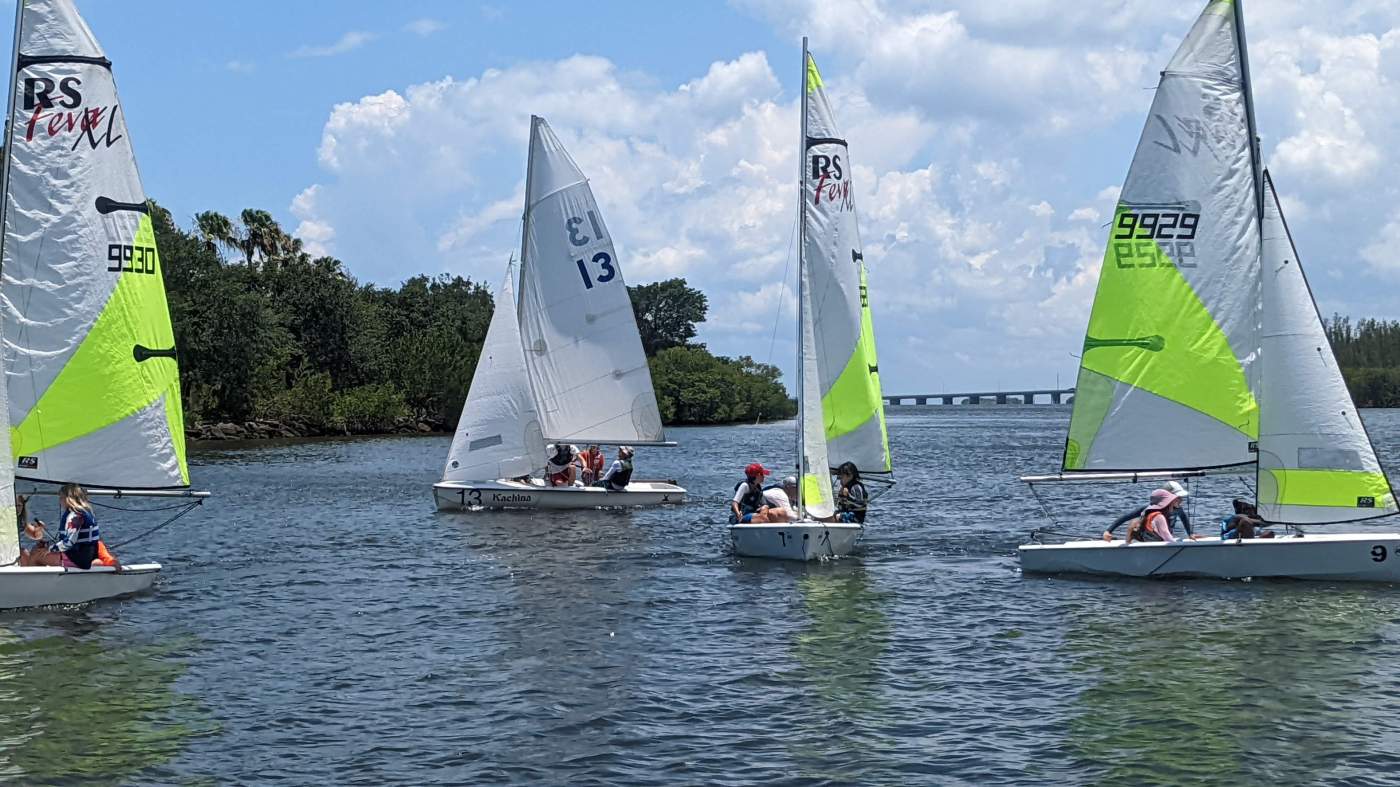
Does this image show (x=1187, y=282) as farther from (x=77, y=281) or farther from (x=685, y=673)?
(x=77, y=281)

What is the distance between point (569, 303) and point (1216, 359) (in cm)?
1903

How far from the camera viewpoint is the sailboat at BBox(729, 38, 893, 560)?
25250mm

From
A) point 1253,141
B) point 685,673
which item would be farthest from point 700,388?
point 685,673

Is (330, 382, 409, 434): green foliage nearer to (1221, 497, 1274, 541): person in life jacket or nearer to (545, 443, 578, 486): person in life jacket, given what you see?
(545, 443, 578, 486): person in life jacket

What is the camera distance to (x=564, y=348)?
38.4 m

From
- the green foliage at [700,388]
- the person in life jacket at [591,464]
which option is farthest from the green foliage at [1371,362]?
the person in life jacket at [591,464]

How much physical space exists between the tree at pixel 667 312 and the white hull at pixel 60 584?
427 feet

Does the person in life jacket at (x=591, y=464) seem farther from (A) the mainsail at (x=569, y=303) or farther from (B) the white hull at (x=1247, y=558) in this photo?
(B) the white hull at (x=1247, y=558)

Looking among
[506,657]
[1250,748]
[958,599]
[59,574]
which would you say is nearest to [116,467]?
[59,574]

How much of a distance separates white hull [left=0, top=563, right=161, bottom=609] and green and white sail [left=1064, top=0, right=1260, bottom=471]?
15372 mm

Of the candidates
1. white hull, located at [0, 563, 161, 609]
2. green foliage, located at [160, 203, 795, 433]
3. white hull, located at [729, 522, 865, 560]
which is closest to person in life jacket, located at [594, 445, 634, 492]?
white hull, located at [729, 522, 865, 560]

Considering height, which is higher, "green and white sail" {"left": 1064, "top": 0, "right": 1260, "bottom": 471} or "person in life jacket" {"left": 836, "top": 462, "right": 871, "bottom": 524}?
"green and white sail" {"left": 1064, "top": 0, "right": 1260, "bottom": 471}

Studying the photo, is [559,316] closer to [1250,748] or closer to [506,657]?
[506,657]

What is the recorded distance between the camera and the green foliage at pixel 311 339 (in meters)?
80.2
